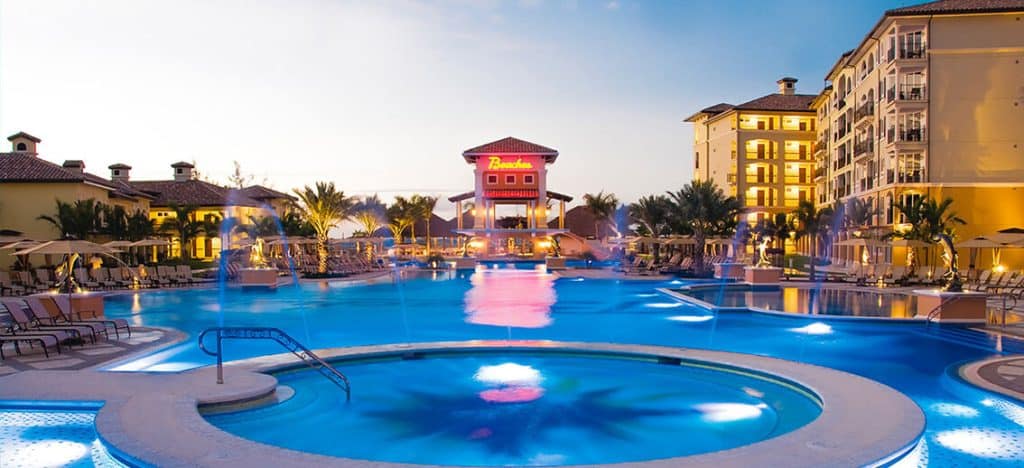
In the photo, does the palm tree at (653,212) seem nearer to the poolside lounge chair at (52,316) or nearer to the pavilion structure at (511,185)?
the pavilion structure at (511,185)

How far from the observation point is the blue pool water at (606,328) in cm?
867

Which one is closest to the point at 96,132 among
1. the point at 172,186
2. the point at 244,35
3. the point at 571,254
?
the point at 172,186

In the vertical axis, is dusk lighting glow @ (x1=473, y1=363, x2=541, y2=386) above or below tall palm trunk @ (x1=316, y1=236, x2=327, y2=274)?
below

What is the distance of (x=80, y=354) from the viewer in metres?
12.3

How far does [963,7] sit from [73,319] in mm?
40485

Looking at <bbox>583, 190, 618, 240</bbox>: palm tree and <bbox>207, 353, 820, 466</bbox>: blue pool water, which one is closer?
<bbox>207, 353, 820, 466</bbox>: blue pool water

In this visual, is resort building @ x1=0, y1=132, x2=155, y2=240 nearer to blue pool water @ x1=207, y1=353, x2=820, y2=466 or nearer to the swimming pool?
the swimming pool

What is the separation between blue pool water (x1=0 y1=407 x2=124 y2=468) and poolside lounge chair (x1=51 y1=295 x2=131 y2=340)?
563 centimetres

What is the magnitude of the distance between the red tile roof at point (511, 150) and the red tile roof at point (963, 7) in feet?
84.2

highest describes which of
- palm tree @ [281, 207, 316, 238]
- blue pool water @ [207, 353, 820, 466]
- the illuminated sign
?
the illuminated sign

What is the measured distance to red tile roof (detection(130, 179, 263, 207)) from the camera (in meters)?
51.8

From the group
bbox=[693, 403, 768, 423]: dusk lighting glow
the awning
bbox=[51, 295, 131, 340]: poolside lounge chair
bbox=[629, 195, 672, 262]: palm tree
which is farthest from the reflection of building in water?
the awning

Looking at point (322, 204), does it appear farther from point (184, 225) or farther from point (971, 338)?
point (971, 338)

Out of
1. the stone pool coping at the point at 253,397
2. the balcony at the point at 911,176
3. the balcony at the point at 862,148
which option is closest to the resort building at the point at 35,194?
the stone pool coping at the point at 253,397
